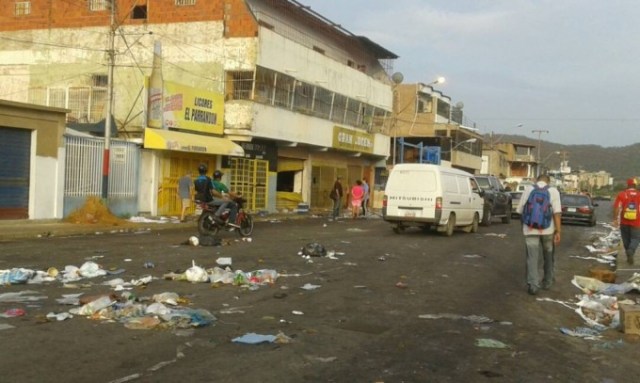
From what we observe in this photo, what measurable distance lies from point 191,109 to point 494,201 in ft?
44.0

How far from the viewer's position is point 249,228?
17.8 meters

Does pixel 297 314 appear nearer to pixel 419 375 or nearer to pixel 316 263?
pixel 419 375

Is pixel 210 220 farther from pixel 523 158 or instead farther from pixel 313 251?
pixel 523 158

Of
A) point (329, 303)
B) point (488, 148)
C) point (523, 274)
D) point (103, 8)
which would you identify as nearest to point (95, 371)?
point (329, 303)

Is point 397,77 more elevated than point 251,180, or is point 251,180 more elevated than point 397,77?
point 397,77

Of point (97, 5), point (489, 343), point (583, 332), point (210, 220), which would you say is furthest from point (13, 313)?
point (97, 5)

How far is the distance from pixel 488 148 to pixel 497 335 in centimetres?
9121

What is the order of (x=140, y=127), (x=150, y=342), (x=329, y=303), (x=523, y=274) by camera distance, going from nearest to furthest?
(x=150, y=342) < (x=329, y=303) < (x=523, y=274) < (x=140, y=127)

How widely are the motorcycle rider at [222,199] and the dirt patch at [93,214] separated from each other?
5749mm

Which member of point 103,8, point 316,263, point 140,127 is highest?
point 103,8

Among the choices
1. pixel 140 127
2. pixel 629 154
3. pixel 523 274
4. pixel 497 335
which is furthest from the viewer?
pixel 629 154

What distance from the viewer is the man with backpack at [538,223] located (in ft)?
33.0

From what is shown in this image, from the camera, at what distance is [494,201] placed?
27.9 m

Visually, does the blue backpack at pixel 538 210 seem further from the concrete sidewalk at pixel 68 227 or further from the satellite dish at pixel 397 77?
the satellite dish at pixel 397 77
